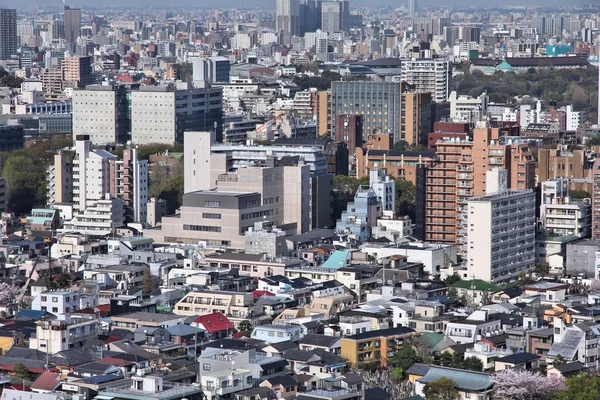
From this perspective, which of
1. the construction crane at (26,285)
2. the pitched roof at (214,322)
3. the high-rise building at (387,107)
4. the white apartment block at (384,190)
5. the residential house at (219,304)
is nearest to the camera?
the pitched roof at (214,322)

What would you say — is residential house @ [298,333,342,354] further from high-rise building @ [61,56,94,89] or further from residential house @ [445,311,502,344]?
high-rise building @ [61,56,94,89]

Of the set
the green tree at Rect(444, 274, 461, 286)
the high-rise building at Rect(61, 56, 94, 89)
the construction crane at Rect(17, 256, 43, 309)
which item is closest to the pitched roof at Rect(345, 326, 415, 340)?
the green tree at Rect(444, 274, 461, 286)

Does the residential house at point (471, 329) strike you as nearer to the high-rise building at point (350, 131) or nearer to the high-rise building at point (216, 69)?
the high-rise building at point (350, 131)

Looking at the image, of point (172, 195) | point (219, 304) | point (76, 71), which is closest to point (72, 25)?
point (76, 71)

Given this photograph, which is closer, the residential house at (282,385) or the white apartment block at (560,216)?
the residential house at (282,385)

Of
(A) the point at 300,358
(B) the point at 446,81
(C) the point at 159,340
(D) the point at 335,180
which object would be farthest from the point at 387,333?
(B) the point at 446,81

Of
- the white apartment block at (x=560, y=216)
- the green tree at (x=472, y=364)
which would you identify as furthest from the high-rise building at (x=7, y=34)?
the green tree at (x=472, y=364)

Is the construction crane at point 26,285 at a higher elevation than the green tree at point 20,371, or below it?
higher
